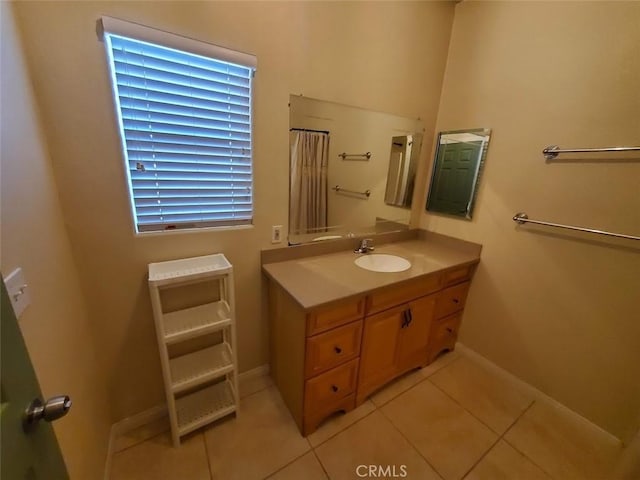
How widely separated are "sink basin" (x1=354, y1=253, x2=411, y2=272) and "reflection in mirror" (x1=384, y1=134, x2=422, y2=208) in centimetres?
45

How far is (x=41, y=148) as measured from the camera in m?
0.87

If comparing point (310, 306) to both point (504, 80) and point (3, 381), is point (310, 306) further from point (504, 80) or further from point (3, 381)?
A: point (504, 80)

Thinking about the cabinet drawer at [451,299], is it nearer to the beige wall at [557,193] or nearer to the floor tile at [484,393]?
the beige wall at [557,193]

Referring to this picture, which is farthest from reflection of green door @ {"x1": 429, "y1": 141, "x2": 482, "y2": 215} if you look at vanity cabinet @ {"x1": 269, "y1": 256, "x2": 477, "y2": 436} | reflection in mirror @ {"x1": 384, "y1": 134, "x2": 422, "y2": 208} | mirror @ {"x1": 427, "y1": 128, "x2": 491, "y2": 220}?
vanity cabinet @ {"x1": 269, "y1": 256, "x2": 477, "y2": 436}

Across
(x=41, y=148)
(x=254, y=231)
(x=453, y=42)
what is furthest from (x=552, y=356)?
(x=41, y=148)

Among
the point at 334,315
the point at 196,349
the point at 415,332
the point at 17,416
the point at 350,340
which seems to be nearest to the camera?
the point at 17,416

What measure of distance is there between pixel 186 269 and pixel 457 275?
5.49ft

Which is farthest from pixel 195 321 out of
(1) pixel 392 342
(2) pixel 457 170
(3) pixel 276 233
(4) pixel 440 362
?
(2) pixel 457 170

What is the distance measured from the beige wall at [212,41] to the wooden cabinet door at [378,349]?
25.8 inches

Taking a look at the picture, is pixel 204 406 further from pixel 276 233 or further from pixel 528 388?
pixel 528 388

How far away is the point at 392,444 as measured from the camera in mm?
1322

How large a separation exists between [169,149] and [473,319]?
87.4 inches

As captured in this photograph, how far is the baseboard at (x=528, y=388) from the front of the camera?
143 cm

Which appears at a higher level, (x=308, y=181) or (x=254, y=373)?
(x=308, y=181)
